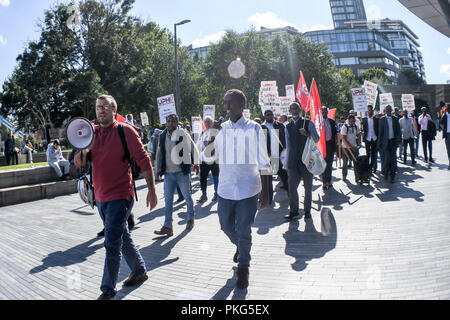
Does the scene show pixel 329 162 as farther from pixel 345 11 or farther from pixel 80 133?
pixel 345 11

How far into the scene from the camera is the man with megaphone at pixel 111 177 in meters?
3.36

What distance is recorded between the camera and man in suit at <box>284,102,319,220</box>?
6.14 meters

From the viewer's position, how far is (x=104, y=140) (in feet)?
11.3

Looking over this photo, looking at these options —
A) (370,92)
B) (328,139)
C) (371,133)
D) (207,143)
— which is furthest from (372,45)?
(207,143)

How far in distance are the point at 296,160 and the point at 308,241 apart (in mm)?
1731

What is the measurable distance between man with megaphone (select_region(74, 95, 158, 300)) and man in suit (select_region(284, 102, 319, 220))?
332 centimetres

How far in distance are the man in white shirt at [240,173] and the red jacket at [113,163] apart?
2.79ft

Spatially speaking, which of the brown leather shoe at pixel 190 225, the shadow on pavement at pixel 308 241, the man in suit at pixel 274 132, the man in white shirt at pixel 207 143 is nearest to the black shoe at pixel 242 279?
the shadow on pavement at pixel 308 241

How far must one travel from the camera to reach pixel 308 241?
4.91 meters

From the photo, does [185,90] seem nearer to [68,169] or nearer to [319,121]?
[68,169]

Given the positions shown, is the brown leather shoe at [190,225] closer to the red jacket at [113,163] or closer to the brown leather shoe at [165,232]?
the brown leather shoe at [165,232]
